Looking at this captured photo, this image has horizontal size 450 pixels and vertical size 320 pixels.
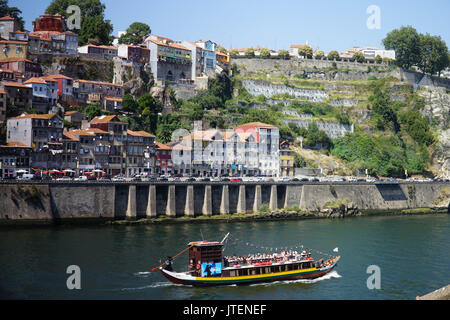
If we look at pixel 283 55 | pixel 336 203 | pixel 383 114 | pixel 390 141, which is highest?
pixel 283 55

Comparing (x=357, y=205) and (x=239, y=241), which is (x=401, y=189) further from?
(x=239, y=241)

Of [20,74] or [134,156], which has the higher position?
[20,74]

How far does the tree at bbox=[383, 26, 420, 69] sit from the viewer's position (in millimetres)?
148875

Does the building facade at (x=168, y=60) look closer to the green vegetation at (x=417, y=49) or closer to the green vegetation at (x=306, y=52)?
the green vegetation at (x=306, y=52)

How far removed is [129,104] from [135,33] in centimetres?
2899

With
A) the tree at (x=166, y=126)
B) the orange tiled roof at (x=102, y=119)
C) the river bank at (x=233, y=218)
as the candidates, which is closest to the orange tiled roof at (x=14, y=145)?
the river bank at (x=233, y=218)

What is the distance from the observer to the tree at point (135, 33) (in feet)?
400

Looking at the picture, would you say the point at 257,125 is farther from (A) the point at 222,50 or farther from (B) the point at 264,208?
(A) the point at 222,50

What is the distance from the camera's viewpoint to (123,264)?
5247cm

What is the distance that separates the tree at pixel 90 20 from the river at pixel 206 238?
171 feet

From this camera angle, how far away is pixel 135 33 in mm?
124312

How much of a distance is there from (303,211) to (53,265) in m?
45.7

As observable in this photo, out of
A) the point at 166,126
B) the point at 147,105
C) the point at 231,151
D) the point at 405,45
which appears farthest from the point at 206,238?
the point at 405,45

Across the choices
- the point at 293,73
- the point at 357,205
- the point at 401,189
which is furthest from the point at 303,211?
the point at 293,73
